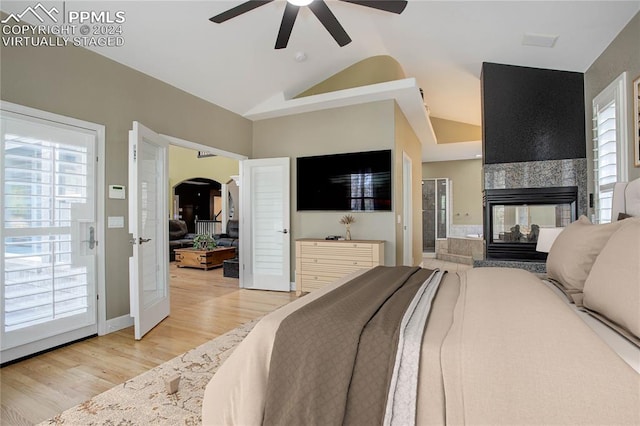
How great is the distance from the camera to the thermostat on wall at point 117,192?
10.6ft

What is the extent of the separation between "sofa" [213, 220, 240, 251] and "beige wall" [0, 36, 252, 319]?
152 inches

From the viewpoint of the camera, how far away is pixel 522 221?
4.13m

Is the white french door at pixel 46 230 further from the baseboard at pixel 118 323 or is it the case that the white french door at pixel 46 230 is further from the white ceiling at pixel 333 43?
the white ceiling at pixel 333 43

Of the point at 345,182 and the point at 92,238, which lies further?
the point at 345,182

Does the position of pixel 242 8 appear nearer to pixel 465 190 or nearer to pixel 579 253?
pixel 579 253

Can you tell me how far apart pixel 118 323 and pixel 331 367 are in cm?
301

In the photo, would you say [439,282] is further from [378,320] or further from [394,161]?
[394,161]

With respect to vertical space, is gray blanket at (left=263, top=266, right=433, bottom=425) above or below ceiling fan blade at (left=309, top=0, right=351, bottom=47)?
below

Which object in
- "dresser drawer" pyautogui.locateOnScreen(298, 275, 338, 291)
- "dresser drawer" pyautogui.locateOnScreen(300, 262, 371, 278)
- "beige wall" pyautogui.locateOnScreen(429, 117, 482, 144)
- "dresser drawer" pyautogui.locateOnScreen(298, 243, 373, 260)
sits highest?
"beige wall" pyautogui.locateOnScreen(429, 117, 482, 144)

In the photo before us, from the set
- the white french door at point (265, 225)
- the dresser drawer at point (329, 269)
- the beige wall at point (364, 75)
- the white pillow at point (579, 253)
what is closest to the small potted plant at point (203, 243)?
the white french door at point (265, 225)

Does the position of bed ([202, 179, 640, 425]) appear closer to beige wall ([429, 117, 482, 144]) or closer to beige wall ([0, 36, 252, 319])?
beige wall ([0, 36, 252, 319])

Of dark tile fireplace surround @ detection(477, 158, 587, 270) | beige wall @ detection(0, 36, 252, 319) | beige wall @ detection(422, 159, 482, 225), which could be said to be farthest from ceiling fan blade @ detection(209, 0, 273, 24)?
beige wall @ detection(422, 159, 482, 225)

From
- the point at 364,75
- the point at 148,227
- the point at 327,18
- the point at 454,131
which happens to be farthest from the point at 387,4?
the point at 454,131

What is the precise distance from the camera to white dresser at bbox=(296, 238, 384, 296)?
4.11 metres
